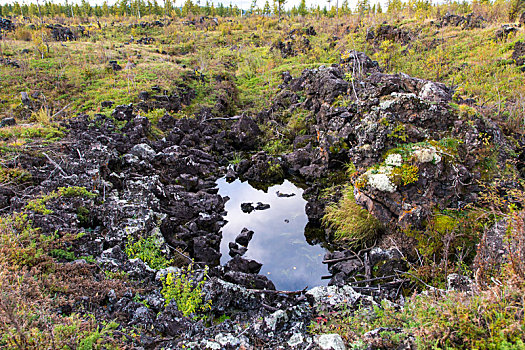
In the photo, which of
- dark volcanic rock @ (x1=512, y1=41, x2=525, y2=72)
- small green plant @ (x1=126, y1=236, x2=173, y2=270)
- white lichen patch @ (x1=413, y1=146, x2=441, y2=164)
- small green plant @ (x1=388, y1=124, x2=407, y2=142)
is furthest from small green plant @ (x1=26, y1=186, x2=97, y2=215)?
dark volcanic rock @ (x1=512, y1=41, x2=525, y2=72)

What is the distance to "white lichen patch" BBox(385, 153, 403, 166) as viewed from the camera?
6.60 metres

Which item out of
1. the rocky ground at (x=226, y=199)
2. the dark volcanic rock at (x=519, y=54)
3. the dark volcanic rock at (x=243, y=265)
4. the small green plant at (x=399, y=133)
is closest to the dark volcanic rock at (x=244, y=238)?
the rocky ground at (x=226, y=199)

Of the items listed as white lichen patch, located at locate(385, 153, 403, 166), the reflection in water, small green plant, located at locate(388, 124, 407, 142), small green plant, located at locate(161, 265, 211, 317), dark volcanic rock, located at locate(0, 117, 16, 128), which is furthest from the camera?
dark volcanic rock, located at locate(0, 117, 16, 128)

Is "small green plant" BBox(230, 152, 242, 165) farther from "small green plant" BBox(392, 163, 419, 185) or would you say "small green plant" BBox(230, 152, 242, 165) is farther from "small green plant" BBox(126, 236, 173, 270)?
"small green plant" BBox(392, 163, 419, 185)

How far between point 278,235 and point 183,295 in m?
4.11

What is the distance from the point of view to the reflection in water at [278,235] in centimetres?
711

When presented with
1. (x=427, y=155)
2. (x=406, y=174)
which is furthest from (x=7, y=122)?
(x=427, y=155)

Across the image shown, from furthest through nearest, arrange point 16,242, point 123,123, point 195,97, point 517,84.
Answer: point 195,97, point 517,84, point 123,123, point 16,242

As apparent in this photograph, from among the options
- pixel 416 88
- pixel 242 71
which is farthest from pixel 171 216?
pixel 242 71

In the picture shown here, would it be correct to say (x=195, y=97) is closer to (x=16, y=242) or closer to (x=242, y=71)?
(x=242, y=71)

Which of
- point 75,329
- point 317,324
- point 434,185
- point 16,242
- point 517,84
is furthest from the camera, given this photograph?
point 517,84

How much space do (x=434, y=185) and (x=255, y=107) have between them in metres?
12.5

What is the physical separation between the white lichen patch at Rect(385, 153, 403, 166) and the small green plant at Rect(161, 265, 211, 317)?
486 cm

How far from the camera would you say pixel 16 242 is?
15.6 ft
